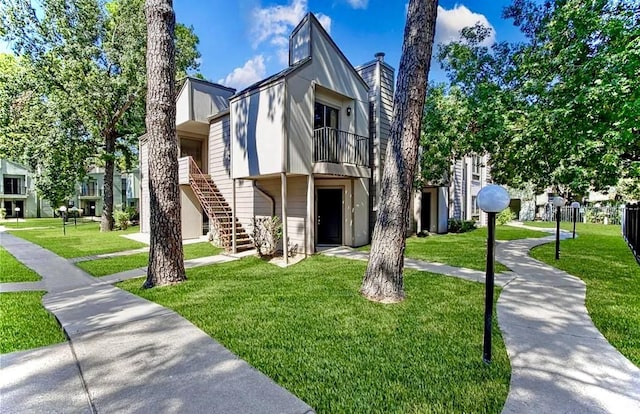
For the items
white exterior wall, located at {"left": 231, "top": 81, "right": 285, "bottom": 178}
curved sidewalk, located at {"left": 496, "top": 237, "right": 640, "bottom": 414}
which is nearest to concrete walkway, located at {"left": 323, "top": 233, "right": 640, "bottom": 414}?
curved sidewalk, located at {"left": 496, "top": 237, "right": 640, "bottom": 414}

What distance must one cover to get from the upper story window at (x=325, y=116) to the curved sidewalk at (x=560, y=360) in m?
7.11

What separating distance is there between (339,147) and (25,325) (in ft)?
26.8

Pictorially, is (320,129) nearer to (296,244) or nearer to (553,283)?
(296,244)

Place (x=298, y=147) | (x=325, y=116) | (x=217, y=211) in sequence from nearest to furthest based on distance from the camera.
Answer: (x=298, y=147) → (x=325, y=116) → (x=217, y=211)

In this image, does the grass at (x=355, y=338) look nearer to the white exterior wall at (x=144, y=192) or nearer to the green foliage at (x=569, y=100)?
the green foliage at (x=569, y=100)

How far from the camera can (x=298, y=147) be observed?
8773mm

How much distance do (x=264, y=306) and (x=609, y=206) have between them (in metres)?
26.9

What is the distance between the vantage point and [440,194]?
15.2 meters

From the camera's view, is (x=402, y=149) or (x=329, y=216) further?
(x=329, y=216)

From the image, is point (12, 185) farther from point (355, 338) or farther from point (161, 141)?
point (355, 338)

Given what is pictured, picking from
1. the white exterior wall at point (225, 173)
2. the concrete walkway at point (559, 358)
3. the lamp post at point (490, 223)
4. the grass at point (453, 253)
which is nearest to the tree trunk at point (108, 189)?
the white exterior wall at point (225, 173)

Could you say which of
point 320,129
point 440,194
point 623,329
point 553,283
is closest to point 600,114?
point 553,283

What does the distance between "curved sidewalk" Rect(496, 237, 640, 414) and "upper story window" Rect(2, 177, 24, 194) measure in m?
45.5

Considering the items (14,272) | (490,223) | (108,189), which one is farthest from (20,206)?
(490,223)
